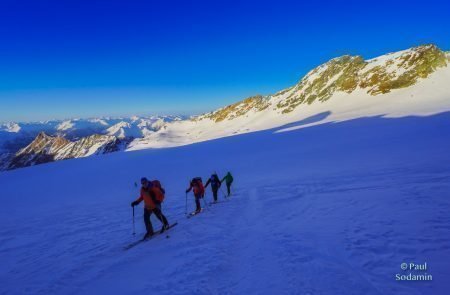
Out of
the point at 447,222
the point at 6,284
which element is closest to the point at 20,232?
the point at 6,284

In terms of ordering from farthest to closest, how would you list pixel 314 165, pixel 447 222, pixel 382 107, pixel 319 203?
pixel 382 107, pixel 314 165, pixel 319 203, pixel 447 222

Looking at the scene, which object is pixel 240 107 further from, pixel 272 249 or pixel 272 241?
pixel 272 249

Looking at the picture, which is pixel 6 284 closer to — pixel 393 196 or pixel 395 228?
pixel 395 228

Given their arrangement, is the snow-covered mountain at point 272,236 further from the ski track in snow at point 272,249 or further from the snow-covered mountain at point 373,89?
the snow-covered mountain at point 373,89

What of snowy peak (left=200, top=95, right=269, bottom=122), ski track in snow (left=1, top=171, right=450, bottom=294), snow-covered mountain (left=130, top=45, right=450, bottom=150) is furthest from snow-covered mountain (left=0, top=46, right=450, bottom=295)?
snowy peak (left=200, top=95, right=269, bottom=122)

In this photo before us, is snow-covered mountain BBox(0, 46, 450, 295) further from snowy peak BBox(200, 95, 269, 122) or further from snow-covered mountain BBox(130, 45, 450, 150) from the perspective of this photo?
snowy peak BBox(200, 95, 269, 122)

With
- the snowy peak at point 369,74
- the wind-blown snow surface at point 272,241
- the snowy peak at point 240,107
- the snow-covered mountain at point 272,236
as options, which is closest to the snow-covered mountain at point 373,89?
the snowy peak at point 369,74

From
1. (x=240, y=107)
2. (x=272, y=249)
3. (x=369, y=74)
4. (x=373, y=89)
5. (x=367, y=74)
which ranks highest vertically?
(x=240, y=107)

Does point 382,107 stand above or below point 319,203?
above

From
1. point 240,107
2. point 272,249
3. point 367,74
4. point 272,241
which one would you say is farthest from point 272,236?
point 240,107

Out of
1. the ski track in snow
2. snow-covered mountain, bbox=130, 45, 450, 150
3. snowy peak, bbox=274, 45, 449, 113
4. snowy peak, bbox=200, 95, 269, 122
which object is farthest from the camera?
snowy peak, bbox=200, 95, 269, 122

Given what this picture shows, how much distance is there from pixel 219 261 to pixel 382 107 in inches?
2434

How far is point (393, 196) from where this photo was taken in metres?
10.7

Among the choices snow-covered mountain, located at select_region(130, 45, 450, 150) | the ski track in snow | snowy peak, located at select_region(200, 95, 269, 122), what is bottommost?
the ski track in snow
